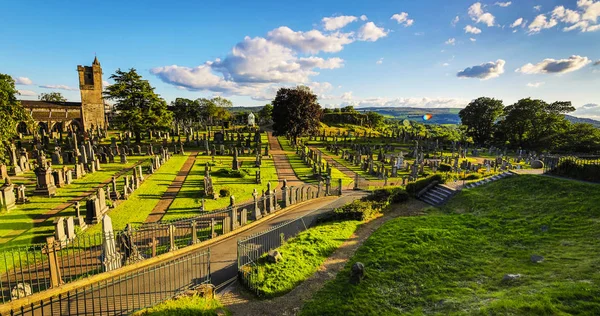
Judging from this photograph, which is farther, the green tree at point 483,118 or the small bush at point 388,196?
the green tree at point 483,118

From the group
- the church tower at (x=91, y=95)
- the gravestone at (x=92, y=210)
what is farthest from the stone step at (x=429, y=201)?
the church tower at (x=91, y=95)

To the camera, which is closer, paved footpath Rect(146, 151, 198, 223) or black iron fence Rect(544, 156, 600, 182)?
paved footpath Rect(146, 151, 198, 223)

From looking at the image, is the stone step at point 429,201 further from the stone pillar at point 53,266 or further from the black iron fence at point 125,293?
the stone pillar at point 53,266

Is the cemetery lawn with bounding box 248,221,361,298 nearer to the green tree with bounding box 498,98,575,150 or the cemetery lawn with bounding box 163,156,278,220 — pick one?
the cemetery lawn with bounding box 163,156,278,220

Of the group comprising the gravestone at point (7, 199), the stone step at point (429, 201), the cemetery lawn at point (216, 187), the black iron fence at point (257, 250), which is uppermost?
the gravestone at point (7, 199)

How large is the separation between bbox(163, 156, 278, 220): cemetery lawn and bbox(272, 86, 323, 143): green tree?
15294 mm

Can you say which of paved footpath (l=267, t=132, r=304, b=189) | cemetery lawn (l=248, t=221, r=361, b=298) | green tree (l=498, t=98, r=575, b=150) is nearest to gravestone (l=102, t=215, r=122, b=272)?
cemetery lawn (l=248, t=221, r=361, b=298)

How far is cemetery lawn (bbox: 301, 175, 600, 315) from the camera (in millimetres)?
7535

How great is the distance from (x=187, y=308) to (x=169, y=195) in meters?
15.0

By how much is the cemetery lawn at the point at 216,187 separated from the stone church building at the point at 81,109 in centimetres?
4293

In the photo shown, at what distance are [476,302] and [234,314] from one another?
267 inches

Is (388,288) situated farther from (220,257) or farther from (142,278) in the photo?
(142,278)

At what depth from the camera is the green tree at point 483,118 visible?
238 feet

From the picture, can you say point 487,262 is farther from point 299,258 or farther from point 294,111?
point 294,111
